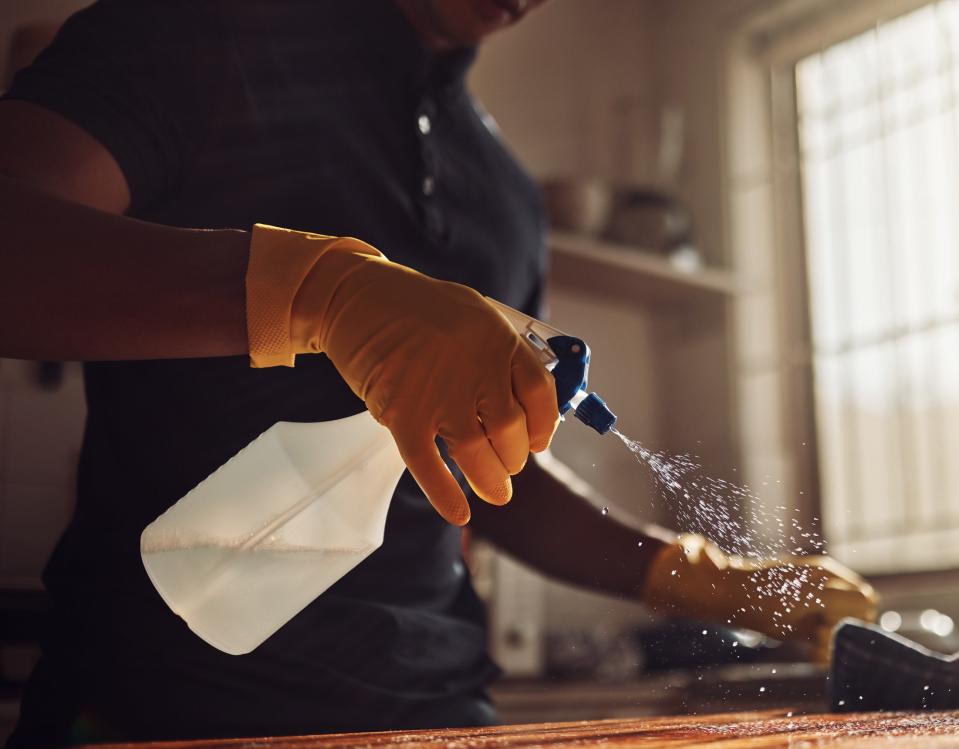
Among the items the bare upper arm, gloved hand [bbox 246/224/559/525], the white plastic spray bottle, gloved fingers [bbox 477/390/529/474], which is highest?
the bare upper arm

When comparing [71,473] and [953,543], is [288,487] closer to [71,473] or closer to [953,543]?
[71,473]

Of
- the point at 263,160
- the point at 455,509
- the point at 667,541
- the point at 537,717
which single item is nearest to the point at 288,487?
the point at 455,509

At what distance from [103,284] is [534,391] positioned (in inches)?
11.8

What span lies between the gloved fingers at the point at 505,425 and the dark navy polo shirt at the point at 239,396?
0.29 metres

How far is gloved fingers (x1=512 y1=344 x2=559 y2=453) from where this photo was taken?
690mm

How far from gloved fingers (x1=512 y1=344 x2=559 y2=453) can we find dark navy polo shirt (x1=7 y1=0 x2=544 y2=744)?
31 centimetres

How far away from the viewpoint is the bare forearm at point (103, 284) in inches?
26.5

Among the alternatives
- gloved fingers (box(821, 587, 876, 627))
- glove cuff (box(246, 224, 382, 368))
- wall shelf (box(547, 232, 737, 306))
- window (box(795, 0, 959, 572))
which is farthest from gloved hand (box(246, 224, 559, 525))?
window (box(795, 0, 959, 572))

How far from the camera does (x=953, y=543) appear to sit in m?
2.48

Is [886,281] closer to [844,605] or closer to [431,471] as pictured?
[844,605]

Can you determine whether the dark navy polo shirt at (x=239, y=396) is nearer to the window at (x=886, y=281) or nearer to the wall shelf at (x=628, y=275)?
the wall shelf at (x=628, y=275)

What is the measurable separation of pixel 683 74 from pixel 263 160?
2382 mm

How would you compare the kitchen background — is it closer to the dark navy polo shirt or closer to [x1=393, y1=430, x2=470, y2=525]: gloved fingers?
the dark navy polo shirt

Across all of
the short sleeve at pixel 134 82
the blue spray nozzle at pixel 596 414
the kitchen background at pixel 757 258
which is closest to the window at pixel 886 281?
the kitchen background at pixel 757 258
